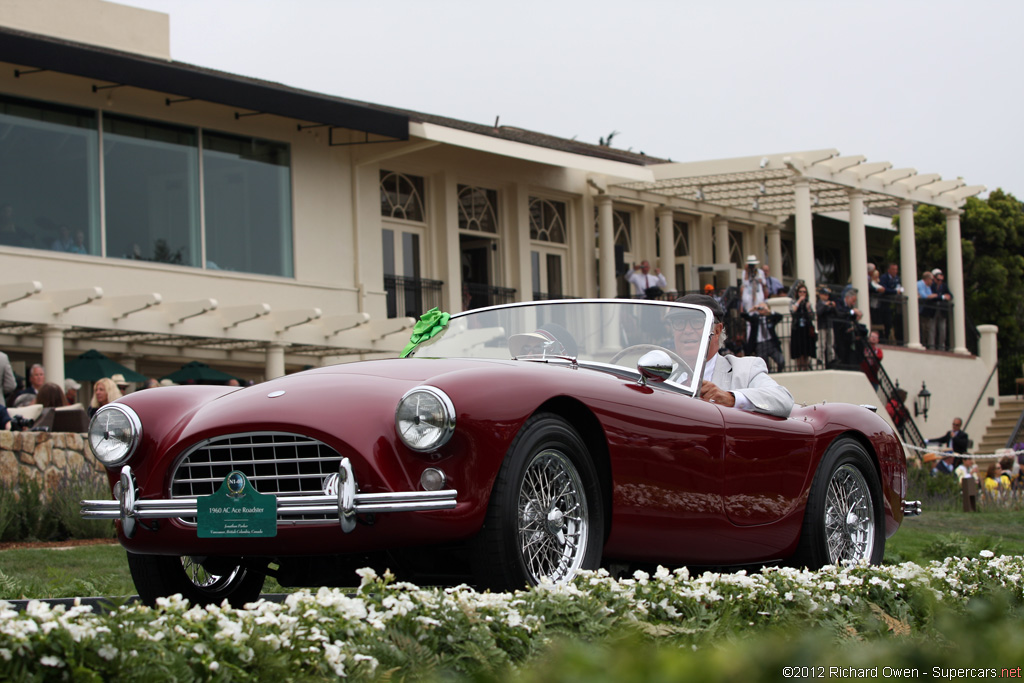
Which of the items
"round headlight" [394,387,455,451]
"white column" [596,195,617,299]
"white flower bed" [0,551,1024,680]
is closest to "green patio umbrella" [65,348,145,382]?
"white column" [596,195,617,299]

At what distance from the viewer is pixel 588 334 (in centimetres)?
648

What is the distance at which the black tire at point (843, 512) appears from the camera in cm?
650

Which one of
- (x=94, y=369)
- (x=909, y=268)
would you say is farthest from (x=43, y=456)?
(x=909, y=268)

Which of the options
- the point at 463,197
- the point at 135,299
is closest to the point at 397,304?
the point at 463,197

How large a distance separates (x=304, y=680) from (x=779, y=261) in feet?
105

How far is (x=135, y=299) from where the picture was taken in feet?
62.5

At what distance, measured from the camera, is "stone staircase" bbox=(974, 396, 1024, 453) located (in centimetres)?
2941

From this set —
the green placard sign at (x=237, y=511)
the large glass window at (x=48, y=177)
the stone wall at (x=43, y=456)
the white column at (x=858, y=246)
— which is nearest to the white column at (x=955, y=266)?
the white column at (x=858, y=246)

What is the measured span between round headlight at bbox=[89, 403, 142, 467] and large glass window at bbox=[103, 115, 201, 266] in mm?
15842

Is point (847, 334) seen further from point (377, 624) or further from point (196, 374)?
point (377, 624)

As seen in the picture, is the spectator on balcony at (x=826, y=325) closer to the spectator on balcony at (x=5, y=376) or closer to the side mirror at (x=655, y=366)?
the spectator on balcony at (x=5, y=376)

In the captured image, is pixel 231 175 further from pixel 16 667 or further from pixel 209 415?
pixel 16 667

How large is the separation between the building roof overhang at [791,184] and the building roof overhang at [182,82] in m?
6.87

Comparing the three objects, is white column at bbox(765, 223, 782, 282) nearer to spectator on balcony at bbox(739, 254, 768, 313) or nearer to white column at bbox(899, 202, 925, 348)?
white column at bbox(899, 202, 925, 348)
